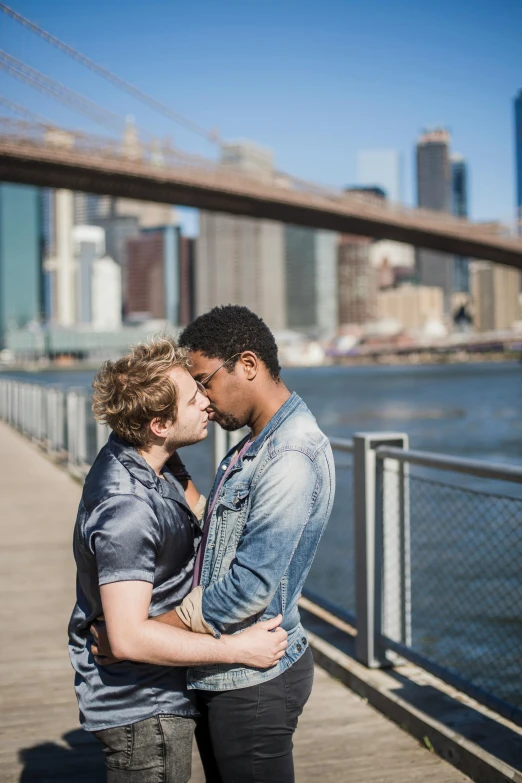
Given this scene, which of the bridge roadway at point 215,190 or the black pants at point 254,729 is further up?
the bridge roadway at point 215,190

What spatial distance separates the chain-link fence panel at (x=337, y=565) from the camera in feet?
23.2

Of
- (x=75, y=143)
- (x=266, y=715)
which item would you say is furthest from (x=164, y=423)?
(x=75, y=143)

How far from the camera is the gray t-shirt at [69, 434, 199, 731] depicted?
5.02 ft

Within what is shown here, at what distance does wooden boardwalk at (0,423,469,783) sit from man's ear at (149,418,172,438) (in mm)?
1367

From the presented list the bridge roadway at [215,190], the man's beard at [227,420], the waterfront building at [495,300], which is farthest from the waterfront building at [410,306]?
the man's beard at [227,420]

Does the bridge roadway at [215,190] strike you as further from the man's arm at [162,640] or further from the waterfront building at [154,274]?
the waterfront building at [154,274]

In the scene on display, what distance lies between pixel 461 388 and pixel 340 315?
105 m

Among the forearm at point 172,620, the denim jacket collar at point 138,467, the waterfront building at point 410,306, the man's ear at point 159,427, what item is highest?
the waterfront building at point 410,306

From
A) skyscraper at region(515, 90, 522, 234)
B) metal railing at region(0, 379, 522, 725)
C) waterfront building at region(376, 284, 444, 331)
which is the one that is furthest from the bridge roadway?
waterfront building at region(376, 284, 444, 331)

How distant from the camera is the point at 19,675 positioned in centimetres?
351

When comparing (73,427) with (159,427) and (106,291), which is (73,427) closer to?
(159,427)

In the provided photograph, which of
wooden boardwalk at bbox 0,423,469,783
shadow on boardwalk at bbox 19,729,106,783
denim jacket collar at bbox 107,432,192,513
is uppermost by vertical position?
denim jacket collar at bbox 107,432,192,513

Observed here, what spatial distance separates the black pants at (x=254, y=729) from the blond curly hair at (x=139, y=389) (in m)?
0.47

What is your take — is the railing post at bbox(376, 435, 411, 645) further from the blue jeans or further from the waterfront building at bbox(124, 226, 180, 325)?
the waterfront building at bbox(124, 226, 180, 325)
